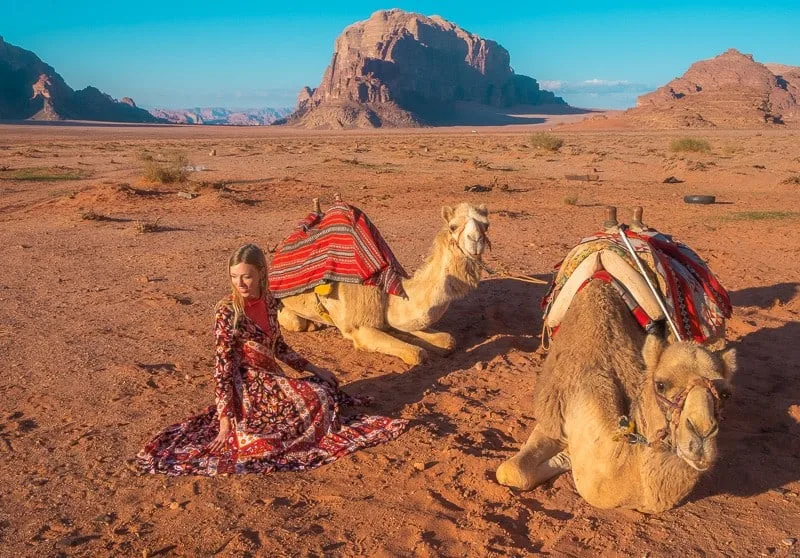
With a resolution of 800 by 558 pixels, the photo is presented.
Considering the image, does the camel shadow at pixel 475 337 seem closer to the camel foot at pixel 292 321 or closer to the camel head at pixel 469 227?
the camel head at pixel 469 227

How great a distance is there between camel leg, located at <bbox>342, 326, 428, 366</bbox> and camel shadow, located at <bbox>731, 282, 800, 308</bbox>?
4.09 metres

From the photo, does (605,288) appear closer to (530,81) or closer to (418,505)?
(418,505)

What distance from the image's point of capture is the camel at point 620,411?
295 centimetres

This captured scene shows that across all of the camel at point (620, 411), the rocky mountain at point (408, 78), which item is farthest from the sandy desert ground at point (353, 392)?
the rocky mountain at point (408, 78)

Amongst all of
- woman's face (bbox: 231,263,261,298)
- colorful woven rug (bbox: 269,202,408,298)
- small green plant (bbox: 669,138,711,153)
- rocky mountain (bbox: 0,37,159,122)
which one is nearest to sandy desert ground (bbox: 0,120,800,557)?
colorful woven rug (bbox: 269,202,408,298)

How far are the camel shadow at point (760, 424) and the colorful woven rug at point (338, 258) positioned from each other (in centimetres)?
276

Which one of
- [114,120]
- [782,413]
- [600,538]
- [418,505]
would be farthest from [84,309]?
[114,120]

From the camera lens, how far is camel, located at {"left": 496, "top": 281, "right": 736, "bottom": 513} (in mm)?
2947

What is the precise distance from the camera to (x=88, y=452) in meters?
4.52

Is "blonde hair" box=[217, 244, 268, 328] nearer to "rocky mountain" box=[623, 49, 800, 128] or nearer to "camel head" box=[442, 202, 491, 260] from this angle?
"camel head" box=[442, 202, 491, 260]

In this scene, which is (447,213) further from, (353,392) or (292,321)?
(292,321)

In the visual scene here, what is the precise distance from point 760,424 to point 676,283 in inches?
44.8

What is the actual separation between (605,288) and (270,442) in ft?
7.29

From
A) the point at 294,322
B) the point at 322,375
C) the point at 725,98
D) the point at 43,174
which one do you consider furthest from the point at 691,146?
the point at 725,98
